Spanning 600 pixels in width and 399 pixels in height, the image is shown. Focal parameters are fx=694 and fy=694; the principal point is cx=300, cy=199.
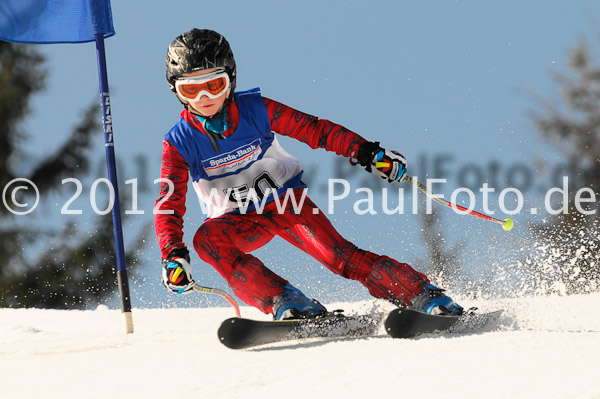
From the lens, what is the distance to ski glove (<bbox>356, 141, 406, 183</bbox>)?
12.8 ft

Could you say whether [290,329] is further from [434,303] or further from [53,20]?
[53,20]

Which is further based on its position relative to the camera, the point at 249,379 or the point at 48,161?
the point at 48,161

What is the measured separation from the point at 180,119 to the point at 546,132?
1396 centimetres

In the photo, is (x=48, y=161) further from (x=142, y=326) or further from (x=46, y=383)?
(x=46, y=383)

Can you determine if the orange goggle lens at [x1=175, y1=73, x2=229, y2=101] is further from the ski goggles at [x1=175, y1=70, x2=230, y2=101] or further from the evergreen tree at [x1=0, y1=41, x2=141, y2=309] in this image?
the evergreen tree at [x1=0, y1=41, x2=141, y2=309]

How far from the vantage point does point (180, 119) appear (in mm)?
3994

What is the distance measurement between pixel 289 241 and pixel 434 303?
95 cm

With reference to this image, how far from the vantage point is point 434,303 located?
3.65 meters

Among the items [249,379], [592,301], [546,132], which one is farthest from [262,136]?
[546,132]

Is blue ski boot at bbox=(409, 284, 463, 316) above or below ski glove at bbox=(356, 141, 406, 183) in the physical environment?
below

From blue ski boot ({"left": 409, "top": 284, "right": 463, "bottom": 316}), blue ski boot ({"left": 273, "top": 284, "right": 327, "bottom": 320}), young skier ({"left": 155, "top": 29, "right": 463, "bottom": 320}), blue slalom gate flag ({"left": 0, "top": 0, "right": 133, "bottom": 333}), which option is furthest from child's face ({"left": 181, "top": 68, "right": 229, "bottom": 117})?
blue ski boot ({"left": 409, "top": 284, "right": 463, "bottom": 316})

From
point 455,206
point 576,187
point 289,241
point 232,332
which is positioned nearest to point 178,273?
point 232,332

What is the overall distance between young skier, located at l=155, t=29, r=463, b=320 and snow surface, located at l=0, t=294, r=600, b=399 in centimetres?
32

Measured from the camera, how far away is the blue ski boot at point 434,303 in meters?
3.64
